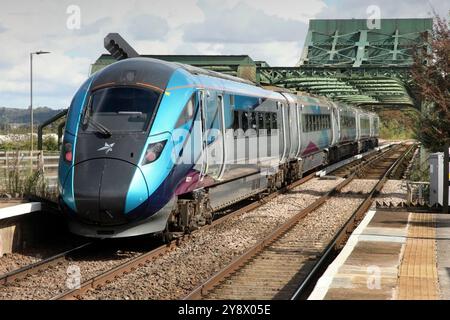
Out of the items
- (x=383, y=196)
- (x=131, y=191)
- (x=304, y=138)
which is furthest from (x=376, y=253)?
(x=304, y=138)

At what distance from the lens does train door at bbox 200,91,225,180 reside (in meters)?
12.5

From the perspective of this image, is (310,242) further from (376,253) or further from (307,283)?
(307,283)

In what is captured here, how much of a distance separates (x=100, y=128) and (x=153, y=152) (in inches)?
37.9

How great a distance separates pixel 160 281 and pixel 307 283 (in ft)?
6.54

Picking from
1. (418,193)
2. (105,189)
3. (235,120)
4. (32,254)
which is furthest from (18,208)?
(418,193)

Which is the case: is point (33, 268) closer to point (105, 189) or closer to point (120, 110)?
point (105, 189)

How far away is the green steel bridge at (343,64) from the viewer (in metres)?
33.0

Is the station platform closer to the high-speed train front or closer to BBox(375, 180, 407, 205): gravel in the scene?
the high-speed train front

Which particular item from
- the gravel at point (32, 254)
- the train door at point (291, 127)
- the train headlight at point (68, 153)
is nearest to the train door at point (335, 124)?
the train door at point (291, 127)

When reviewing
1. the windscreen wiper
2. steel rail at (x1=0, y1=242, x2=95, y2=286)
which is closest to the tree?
the windscreen wiper

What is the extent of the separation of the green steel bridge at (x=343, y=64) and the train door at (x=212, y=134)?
16.3ft

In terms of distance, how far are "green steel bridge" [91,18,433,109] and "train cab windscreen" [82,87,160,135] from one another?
599cm

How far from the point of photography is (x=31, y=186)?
1431 centimetres
